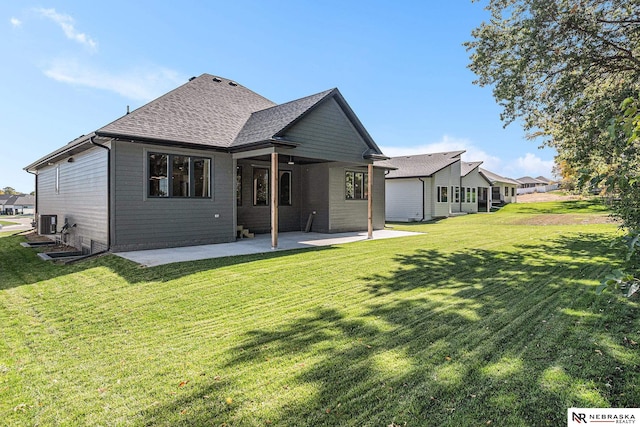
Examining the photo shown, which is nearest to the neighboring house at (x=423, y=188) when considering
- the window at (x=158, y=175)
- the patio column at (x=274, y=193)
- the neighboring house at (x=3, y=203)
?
the patio column at (x=274, y=193)

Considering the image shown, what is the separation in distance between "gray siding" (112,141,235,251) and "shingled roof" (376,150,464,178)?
1488 cm

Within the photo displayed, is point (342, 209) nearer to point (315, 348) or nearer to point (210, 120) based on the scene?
point (210, 120)

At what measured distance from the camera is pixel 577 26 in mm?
7910

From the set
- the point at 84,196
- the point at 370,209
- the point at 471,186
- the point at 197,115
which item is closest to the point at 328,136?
the point at 370,209

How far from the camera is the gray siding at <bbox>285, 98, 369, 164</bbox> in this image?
37.1ft

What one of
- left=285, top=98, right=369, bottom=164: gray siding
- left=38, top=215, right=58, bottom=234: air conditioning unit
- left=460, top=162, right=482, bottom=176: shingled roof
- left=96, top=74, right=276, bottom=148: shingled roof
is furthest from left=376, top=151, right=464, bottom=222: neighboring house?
left=38, top=215, right=58, bottom=234: air conditioning unit

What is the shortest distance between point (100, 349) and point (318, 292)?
125 inches

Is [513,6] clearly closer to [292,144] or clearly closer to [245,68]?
[292,144]

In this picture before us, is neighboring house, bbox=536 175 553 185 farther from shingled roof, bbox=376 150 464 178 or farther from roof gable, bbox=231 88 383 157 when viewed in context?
roof gable, bbox=231 88 383 157

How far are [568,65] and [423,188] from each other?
54.0 feet

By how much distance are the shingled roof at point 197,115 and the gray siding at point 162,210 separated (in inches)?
17.3

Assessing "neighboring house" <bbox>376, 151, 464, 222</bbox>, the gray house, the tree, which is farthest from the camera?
"neighboring house" <bbox>376, 151, 464, 222</bbox>

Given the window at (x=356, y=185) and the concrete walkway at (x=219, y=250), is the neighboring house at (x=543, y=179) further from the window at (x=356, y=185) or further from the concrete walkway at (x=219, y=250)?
the concrete walkway at (x=219, y=250)

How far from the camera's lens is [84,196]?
11383 millimetres
